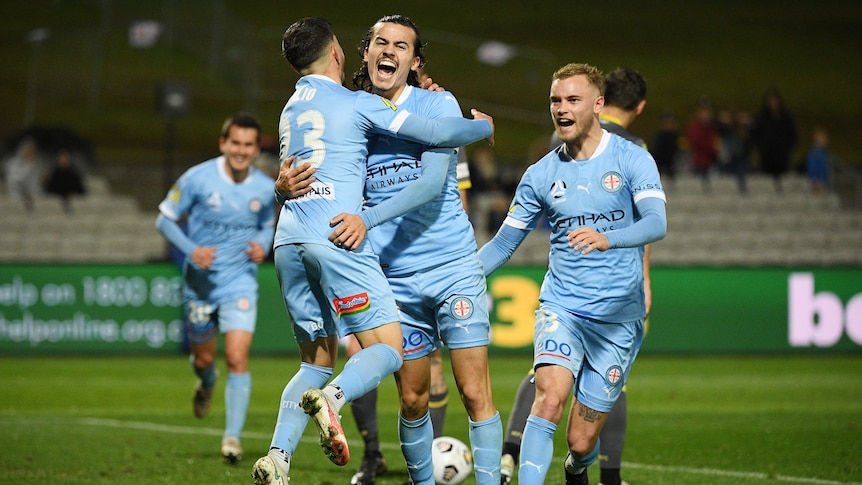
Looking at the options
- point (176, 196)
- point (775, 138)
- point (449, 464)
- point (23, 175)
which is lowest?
point (449, 464)

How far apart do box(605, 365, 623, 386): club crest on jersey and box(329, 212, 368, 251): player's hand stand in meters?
1.53

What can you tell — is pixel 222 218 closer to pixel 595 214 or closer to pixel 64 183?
pixel 595 214

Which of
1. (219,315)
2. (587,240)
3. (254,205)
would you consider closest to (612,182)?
(587,240)

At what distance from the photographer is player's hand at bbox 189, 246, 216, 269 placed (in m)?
8.72

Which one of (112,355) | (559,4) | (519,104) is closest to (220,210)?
(112,355)

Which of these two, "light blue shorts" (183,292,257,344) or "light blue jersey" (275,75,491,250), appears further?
"light blue shorts" (183,292,257,344)

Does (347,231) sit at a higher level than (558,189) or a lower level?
lower

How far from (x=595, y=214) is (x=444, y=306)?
94 cm

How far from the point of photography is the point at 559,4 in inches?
1833

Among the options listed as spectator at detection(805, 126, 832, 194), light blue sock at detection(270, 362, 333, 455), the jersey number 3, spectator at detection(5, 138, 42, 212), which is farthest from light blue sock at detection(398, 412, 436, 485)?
spectator at detection(805, 126, 832, 194)

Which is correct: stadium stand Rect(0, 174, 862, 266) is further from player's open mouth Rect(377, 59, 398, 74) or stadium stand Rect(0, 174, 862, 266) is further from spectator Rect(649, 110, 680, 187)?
player's open mouth Rect(377, 59, 398, 74)

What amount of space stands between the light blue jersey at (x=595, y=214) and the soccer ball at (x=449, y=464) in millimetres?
1333

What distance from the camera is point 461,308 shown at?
5.91 meters

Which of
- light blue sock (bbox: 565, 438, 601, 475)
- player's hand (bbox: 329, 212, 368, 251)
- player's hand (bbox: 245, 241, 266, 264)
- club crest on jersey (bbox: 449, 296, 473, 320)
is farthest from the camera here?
player's hand (bbox: 245, 241, 266, 264)
